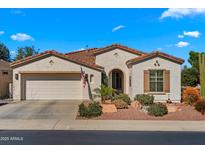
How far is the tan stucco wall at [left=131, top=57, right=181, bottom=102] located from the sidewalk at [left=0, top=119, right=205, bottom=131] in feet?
29.5

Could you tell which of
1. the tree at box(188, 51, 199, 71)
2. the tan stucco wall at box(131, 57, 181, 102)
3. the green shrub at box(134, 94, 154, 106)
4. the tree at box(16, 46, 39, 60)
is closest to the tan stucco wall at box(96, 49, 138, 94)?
the tan stucco wall at box(131, 57, 181, 102)

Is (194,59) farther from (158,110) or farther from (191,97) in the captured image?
(158,110)

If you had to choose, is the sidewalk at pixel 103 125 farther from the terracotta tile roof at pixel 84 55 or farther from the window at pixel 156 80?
the terracotta tile roof at pixel 84 55

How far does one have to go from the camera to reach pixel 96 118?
1606 centimetres

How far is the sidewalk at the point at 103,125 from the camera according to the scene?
13398 mm

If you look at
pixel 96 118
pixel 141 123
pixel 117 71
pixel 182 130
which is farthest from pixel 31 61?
pixel 182 130

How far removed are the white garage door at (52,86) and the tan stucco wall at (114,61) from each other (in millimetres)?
2321

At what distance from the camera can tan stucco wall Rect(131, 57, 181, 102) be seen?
957 inches

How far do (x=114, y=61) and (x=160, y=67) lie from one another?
3.81 metres

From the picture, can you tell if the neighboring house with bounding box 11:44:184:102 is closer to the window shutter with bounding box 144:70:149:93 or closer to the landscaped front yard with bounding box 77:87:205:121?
the window shutter with bounding box 144:70:149:93

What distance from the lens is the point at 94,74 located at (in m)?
25.3

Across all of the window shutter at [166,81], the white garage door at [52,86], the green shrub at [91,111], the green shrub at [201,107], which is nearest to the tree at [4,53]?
the white garage door at [52,86]

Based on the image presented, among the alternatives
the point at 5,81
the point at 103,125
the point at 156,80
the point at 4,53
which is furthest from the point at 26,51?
the point at 103,125
